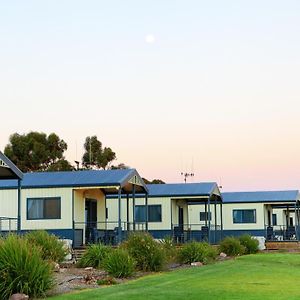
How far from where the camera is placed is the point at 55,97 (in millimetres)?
31281

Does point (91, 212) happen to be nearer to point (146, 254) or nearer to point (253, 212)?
point (146, 254)

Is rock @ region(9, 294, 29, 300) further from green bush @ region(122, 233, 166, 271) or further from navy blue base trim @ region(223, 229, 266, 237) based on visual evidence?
navy blue base trim @ region(223, 229, 266, 237)

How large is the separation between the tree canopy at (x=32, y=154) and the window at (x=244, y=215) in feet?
81.0

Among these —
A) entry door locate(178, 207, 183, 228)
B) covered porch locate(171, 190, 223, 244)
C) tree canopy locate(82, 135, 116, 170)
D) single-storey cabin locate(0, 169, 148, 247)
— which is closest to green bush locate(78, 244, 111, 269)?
single-storey cabin locate(0, 169, 148, 247)

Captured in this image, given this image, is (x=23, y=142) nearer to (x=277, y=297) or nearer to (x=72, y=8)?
(x=72, y=8)

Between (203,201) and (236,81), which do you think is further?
(203,201)

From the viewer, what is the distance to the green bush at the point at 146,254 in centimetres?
2120

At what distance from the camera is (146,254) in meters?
21.4

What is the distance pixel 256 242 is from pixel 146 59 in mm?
11704

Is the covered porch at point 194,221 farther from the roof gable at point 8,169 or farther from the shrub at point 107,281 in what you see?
the shrub at point 107,281

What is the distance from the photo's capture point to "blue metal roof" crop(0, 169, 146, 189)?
29.5 meters

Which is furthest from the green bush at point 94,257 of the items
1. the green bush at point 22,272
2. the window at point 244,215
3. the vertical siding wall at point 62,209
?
the window at point 244,215

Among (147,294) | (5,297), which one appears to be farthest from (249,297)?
(5,297)

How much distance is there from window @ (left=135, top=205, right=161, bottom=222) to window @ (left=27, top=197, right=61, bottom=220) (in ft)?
29.8
